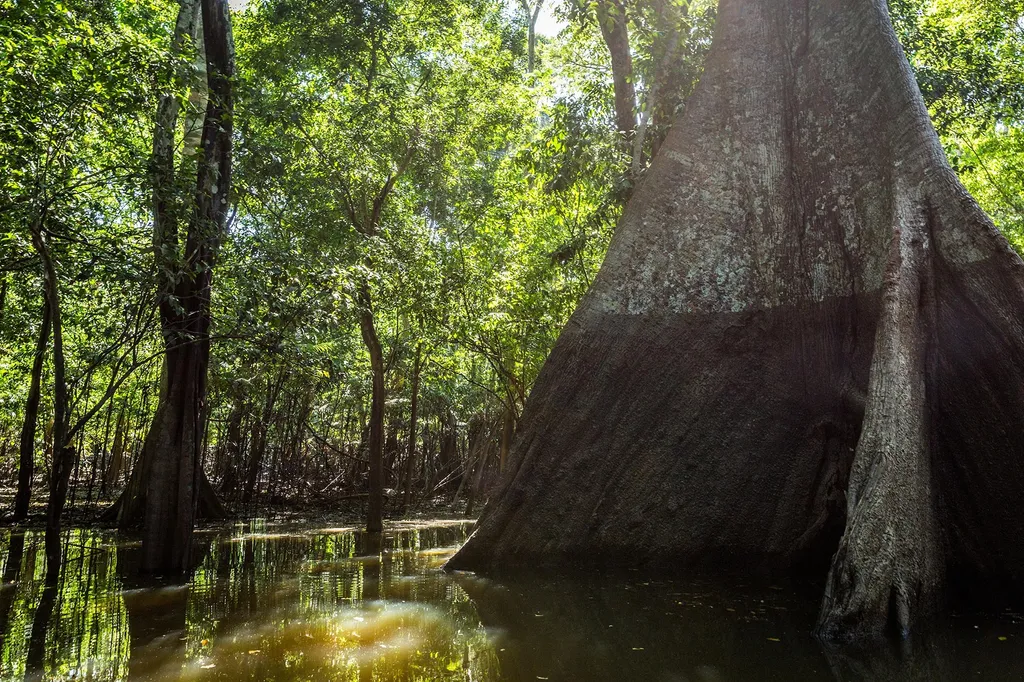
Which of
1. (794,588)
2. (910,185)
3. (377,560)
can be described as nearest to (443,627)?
(794,588)

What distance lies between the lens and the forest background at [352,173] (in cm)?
559

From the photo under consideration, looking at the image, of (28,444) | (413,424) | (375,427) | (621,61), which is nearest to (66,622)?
(375,427)

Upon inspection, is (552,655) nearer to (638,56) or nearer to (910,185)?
(910,185)

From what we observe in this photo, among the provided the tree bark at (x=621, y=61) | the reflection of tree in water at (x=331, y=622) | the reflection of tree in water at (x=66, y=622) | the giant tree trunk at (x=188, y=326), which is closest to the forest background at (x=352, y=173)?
the tree bark at (x=621, y=61)

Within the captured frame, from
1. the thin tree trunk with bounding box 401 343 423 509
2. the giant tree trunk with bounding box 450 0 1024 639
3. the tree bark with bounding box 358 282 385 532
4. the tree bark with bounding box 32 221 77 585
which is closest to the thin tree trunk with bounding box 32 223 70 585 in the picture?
the tree bark with bounding box 32 221 77 585

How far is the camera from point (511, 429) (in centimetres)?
1333

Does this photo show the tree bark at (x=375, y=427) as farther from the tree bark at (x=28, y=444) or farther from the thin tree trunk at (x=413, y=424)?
the tree bark at (x=28, y=444)

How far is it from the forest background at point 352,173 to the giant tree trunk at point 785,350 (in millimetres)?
1897

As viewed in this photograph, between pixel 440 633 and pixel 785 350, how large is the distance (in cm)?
297

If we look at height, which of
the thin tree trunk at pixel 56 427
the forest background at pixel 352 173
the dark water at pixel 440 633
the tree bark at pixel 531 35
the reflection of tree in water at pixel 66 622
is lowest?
the dark water at pixel 440 633

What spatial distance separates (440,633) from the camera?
344 centimetres

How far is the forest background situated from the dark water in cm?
207

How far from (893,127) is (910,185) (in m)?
0.54

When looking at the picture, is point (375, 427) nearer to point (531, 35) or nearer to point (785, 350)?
point (785, 350)
